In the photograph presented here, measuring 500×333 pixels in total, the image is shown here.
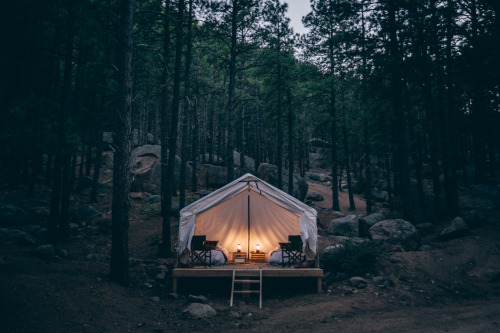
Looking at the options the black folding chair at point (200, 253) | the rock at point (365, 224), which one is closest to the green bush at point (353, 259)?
the black folding chair at point (200, 253)

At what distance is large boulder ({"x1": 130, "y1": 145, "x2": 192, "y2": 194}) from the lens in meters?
18.9

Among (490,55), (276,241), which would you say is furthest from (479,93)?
(276,241)

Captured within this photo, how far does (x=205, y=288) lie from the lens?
7879 mm

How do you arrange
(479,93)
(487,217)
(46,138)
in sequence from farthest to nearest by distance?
(487,217) < (479,93) < (46,138)

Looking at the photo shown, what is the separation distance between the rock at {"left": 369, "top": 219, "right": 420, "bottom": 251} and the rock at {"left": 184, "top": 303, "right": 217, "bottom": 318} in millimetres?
6317

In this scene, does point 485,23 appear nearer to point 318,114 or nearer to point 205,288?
point 318,114

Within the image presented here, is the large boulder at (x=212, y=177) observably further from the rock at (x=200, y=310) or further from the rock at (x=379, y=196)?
the rock at (x=200, y=310)

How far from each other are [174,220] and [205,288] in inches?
256

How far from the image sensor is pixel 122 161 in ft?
21.9

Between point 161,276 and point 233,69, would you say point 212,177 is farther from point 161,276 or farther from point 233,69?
point 161,276

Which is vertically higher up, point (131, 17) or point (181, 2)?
point (181, 2)

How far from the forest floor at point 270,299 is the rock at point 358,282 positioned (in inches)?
5.0

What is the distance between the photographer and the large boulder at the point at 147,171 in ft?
62.1

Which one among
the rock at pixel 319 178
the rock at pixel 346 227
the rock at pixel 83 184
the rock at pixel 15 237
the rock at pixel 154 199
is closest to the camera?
the rock at pixel 15 237
